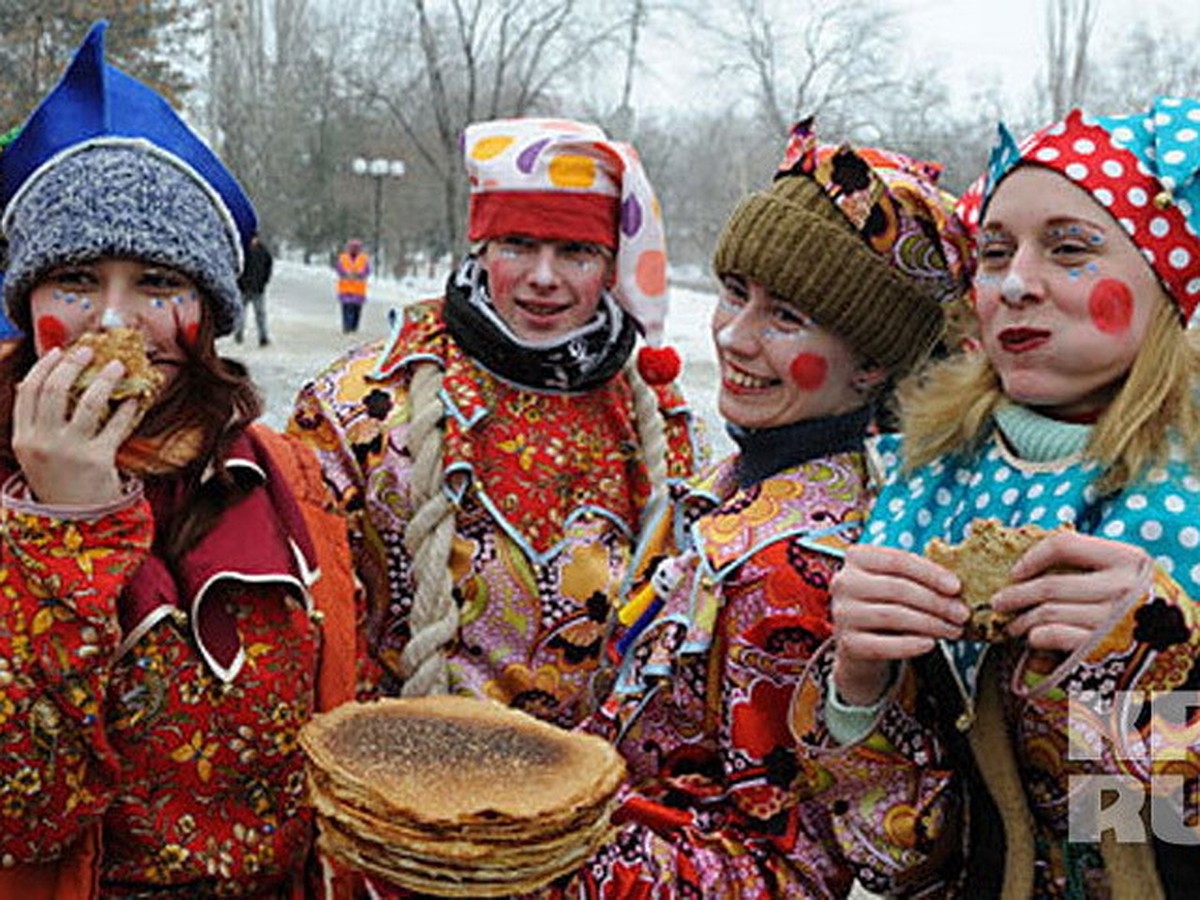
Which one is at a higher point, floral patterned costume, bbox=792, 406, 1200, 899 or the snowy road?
floral patterned costume, bbox=792, 406, 1200, 899

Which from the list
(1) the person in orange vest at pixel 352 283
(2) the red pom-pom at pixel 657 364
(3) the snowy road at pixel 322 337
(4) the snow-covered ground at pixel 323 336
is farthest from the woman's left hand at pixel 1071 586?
(1) the person in orange vest at pixel 352 283

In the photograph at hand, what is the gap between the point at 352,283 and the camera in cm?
2259

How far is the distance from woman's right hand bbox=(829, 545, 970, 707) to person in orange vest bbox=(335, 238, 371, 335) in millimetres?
21220

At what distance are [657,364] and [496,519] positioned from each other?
1.90ft

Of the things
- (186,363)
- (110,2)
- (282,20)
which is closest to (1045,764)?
(186,363)

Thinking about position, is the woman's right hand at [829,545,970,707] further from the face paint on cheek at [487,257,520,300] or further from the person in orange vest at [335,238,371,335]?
the person in orange vest at [335,238,371,335]

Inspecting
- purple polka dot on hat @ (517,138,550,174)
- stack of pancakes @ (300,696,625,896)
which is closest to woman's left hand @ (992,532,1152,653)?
stack of pancakes @ (300,696,625,896)

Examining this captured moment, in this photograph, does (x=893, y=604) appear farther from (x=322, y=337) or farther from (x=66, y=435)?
(x=322, y=337)

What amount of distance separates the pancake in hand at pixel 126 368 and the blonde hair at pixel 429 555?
0.98 meters

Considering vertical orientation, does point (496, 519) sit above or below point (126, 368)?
below

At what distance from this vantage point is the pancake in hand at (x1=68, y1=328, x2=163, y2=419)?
1845mm

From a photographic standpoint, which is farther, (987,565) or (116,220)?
(116,220)

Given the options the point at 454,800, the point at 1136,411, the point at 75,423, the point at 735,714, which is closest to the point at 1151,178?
the point at 1136,411

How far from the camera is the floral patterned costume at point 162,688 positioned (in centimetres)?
179
